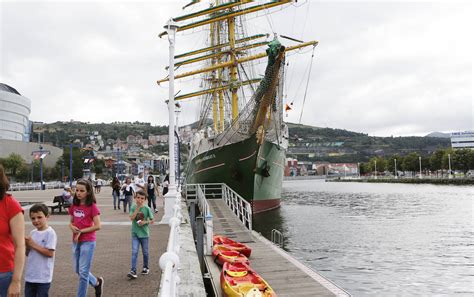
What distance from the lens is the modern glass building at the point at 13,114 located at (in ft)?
364

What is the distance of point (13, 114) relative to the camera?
376 ft

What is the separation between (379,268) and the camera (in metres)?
14.5

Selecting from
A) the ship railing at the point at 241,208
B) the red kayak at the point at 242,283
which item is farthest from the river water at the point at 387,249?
the red kayak at the point at 242,283

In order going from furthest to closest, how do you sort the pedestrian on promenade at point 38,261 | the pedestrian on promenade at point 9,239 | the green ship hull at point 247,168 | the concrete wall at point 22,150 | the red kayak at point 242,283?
the concrete wall at point 22,150
the green ship hull at point 247,168
the red kayak at point 242,283
the pedestrian on promenade at point 38,261
the pedestrian on promenade at point 9,239

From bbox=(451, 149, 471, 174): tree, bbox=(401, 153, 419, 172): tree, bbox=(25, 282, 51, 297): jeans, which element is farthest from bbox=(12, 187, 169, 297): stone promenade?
bbox=(401, 153, 419, 172): tree

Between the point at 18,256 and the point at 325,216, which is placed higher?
the point at 18,256

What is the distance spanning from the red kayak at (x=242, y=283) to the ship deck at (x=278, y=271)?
387 millimetres

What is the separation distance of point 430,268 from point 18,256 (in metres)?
14.5

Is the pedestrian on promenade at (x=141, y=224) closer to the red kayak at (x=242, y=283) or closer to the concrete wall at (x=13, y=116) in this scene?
the red kayak at (x=242, y=283)

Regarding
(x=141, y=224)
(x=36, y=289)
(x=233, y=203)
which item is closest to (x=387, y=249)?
(x=233, y=203)

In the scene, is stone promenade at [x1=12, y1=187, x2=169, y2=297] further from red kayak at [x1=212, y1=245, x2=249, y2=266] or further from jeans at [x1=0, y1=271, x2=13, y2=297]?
jeans at [x1=0, y1=271, x2=13, y2=297]

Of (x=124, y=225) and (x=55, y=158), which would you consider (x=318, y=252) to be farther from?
(x=55, y=158)

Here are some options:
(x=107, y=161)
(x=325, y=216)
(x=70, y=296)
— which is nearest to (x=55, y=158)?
(x=107, y=161)

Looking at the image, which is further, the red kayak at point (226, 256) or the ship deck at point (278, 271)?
the red kayak at point (226, 256)
